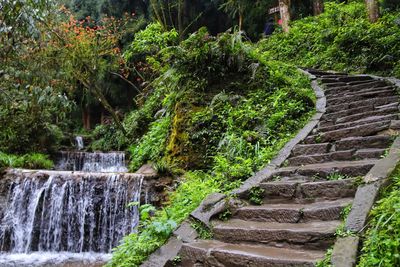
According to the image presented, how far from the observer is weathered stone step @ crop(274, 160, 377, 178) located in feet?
14.0

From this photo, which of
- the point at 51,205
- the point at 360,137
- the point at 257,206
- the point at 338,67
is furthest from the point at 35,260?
the point at 338,67

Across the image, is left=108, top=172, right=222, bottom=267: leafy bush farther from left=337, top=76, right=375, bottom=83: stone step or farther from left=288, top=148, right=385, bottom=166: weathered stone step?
left=337, top=76, right=375, bottom=83: stone step

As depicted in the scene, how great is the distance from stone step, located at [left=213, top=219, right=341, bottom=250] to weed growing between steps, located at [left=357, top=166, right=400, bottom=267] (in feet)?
1.41

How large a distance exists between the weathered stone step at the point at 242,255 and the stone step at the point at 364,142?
2368 mm

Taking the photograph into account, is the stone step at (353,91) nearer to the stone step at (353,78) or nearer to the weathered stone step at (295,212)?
the stone step at (353,78)

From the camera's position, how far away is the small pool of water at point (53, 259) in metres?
7.14

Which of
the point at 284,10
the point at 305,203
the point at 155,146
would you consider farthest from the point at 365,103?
the point at 284,10

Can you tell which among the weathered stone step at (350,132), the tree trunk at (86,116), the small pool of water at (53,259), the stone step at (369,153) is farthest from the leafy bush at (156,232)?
the tree trunk at (86,116)

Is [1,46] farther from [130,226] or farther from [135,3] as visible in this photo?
[135,3]

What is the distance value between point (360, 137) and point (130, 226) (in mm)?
5187

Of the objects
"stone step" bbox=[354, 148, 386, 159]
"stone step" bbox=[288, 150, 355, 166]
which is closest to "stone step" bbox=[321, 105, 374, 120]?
"stone step" bbox=[288, 150, 355, 166]

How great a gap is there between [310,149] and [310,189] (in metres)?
1.48

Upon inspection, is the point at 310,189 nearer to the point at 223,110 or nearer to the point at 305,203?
the point at 305,203

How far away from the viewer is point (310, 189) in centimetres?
423
